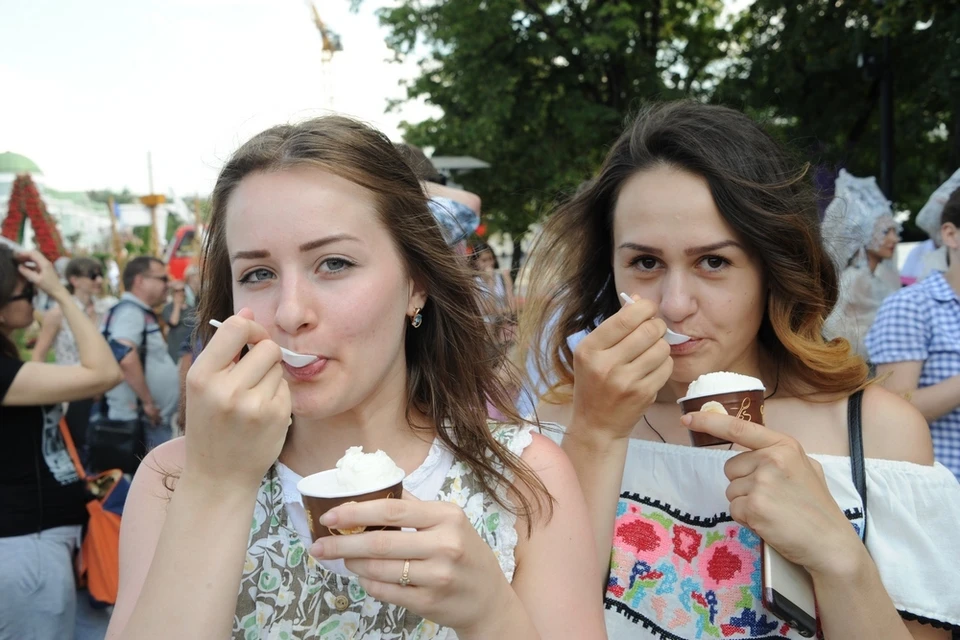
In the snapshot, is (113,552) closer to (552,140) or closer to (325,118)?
(325,118)

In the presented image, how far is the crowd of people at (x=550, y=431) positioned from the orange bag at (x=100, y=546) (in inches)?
76.5

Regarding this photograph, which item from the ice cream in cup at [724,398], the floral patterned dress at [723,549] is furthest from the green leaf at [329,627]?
the ice cream in cup at [724,398]

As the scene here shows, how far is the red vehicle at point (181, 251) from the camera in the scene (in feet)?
57.8

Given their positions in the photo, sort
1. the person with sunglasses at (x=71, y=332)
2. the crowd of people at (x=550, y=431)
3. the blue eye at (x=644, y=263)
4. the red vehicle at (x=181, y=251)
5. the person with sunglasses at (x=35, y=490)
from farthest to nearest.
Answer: the red vehicle at (x=181, y=251), the person with sunglasses at (x=71, y=332), the person with sunglasses at (x=35, y=490), the blue eye at (x=644, y=263), the crowd of people at (x=550, y=431)

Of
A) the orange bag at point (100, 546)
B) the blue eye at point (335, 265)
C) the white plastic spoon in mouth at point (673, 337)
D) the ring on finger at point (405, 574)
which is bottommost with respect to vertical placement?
the orange bag at point (100, 546)

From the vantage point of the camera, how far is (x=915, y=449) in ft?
6.70

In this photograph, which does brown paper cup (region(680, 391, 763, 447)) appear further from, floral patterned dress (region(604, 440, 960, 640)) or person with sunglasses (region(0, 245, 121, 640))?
person with sunglasses (region(0, 245, 121, 640))

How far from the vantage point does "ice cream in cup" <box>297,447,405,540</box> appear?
1.37 metres

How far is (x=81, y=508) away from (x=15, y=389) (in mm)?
667

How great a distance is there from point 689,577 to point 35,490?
9.44 feet

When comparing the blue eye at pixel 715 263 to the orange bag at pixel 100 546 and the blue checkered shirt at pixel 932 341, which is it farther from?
the orange bag at pixel 100 546

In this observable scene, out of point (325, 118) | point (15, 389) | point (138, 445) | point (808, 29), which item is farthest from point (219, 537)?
point (808, 29)

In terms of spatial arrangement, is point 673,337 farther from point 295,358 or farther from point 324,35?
point 324,35

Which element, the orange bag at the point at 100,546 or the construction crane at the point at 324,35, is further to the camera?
the construction crane at the point at 324,35
